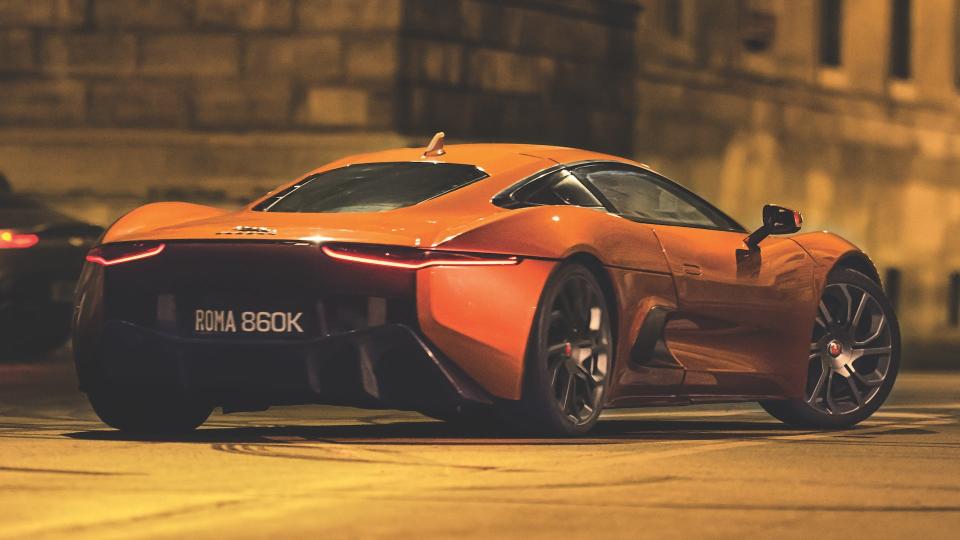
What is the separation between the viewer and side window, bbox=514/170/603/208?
397 inches

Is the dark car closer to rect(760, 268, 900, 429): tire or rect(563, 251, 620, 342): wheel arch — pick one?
rect(760, 268, 900, 429): tire

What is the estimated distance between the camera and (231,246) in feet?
30.6

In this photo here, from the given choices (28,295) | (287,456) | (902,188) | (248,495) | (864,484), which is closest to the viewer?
(248,495)

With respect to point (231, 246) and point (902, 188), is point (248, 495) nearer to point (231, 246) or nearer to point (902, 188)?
point (231, 246)

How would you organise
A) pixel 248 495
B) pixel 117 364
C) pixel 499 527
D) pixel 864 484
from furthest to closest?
pixel 117 364
pixel 864 484
pixel 248 495
pixel 499 527

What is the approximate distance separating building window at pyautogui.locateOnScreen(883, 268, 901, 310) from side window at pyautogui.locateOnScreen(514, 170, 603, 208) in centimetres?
2150

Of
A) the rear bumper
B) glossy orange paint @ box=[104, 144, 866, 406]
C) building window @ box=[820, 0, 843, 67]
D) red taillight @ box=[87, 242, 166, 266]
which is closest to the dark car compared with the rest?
glossy orange paint @ box=[104, 144, 866, 406]

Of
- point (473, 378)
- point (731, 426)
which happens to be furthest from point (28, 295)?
point (473, 378)

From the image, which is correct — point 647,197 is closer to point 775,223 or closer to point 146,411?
point 775,223

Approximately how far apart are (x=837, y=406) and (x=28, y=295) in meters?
7.55

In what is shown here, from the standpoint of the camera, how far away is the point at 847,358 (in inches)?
451

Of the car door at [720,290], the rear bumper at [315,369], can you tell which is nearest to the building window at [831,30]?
the car door at [720,290]

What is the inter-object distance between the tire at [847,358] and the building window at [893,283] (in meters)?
20.1

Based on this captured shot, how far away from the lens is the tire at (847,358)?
37.0 ft
